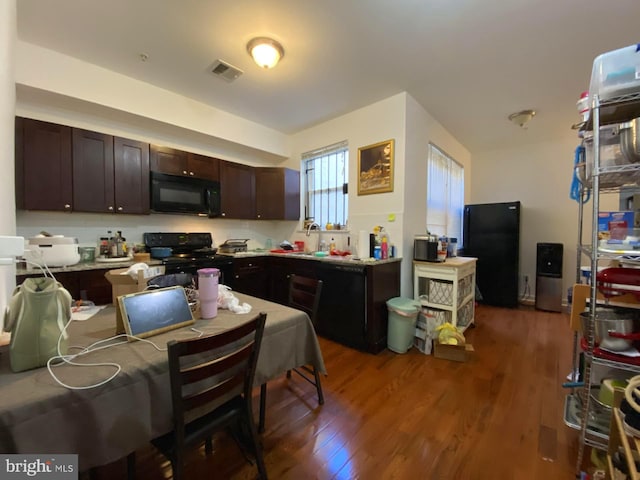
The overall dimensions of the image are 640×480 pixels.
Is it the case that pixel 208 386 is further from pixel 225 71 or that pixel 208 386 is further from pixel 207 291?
A: pixel 225 71

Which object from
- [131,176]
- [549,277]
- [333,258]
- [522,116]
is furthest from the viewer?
[549,277]

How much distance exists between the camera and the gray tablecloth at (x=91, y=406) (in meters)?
0.71

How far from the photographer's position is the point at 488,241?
4.41 metres

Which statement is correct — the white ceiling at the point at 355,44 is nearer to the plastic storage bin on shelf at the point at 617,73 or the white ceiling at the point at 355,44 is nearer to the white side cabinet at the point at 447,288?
the plastic storage bin on shelf at the point at 617,73

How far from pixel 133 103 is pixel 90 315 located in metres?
2.39

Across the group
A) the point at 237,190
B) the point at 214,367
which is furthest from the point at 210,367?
the point at 237,190

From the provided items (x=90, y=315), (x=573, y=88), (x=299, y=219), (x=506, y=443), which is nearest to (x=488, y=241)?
(x=573, y=88)

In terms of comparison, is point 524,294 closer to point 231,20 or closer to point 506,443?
point 506,443

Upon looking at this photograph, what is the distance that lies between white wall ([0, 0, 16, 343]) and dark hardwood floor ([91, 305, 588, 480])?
Answer: 3.51 ft

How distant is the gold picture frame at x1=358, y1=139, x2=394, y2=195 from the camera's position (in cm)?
300

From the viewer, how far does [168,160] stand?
312 centimetres

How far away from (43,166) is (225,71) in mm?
1869

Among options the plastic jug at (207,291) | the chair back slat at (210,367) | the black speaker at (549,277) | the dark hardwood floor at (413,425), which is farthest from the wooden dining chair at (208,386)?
the black speaker at (549,277)

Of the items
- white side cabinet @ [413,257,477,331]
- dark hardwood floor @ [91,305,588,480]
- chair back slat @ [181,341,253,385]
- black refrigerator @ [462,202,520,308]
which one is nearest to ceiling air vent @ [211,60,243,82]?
chair back slat @ [181,341,253,385]
